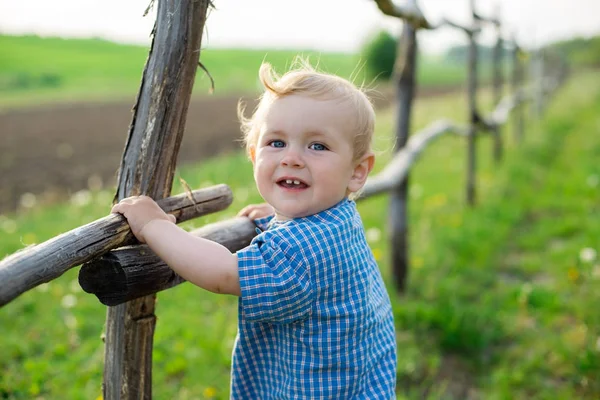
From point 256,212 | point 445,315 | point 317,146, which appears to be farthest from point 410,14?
point 317,146

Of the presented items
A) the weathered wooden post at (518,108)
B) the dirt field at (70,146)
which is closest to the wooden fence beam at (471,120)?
the dirt field at (70,146)

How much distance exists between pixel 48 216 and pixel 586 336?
489 cm

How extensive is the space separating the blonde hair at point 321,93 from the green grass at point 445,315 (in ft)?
1.44

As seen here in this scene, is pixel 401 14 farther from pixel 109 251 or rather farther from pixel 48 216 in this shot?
pixel 48 216

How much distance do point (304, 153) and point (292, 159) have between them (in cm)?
4

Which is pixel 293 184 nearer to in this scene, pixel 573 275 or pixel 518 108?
pixel 573 275

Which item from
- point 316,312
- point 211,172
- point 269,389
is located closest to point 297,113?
point 316,312

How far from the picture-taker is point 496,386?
2.90 metres

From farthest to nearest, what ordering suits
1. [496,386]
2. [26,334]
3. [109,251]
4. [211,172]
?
[211,172] < [26,334] < [496,386] < [109,251]

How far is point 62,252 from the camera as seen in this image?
50.9 inches

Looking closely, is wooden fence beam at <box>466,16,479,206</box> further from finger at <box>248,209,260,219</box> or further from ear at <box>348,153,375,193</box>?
ear at <box>348,153,375,193</box>

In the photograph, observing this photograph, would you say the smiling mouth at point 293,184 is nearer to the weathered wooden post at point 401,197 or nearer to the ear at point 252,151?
the ear at point 252,151

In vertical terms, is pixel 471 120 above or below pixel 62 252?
above

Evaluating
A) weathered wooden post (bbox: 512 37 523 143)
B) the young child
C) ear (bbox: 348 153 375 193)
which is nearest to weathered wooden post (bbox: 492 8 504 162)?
weathered wooden post (bbox: 512 37 523 143)
